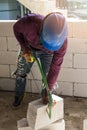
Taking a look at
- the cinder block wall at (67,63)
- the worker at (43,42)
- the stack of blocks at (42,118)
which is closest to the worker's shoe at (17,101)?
the worker at (43,42)

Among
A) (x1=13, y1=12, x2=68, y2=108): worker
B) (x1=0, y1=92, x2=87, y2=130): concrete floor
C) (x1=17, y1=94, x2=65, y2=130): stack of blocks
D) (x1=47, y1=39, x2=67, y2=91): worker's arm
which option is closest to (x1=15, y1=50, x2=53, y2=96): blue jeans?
(x1=13, y1=12, x2=68, y2=108): worker

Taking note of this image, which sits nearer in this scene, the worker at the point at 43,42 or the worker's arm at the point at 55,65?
the worker at the point at 43,42

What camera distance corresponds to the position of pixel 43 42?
4.81 ft

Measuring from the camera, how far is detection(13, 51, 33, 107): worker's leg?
2270mm

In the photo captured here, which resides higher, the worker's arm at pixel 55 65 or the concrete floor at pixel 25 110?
the worker's arm at pixel 55 65

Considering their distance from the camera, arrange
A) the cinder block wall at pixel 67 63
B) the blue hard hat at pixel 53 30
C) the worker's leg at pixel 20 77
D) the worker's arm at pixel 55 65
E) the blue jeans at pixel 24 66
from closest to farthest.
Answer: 1. the blue hard hat at pixel 53 30
2. the worker's arm at pixel 55 65
3. the blue jeans at pixel 24 66
4. the worker's leg at pixel 20 77
5. the cinder block wall at pixel 67 63

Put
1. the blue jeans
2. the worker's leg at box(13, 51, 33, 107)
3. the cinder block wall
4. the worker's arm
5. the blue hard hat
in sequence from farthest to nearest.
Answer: the cinder block wall, the worker's leg at box(13, 51, 33, 107), the blue jeans, the worker's arm, the blue hard hat

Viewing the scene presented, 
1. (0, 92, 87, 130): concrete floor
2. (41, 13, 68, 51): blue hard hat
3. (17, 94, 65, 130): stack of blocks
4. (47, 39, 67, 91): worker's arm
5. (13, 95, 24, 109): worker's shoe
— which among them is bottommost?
(0, 92, 87, 130): concrete floor

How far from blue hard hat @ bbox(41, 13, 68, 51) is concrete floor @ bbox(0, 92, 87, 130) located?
1.02 m

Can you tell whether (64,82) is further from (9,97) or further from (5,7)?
(5,7)

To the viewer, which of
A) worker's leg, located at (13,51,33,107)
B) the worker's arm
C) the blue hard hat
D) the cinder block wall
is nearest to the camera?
the blue hard hat

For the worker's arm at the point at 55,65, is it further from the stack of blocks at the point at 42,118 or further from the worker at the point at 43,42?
the stack of blocks at the point at 42,118

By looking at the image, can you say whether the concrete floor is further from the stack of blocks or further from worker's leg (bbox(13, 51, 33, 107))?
the stack of blocks

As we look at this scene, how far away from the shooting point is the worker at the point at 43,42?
1.42m
